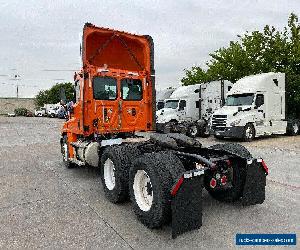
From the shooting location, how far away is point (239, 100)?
55.5 ft

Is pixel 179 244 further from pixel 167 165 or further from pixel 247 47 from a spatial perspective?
pixel 247 47

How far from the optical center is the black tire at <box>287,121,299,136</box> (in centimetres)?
1907

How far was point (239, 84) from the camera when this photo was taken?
1759 cm

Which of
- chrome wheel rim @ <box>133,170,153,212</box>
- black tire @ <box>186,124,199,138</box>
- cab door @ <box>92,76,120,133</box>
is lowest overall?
chrome wheel rim @ <box>133,170,153,212</box>

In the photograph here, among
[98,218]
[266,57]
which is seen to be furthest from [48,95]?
[98,218]

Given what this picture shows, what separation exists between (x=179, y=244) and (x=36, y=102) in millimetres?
113410

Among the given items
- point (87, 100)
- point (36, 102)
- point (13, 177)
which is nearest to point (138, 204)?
point (87, 100)

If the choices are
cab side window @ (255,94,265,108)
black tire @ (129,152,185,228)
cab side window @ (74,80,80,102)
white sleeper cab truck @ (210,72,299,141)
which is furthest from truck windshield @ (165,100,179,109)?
black tire @ (129,152,185,228)

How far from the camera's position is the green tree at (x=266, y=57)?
22.6 meters

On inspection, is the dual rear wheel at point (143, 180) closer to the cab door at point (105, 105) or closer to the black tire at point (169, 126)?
the cab door at point (105, 105)

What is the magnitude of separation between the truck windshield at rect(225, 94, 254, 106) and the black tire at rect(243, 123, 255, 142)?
1311 mm

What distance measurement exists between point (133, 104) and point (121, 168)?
10.2 ft

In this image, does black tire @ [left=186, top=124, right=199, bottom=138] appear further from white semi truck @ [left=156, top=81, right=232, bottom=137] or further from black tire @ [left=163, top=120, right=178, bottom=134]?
black tire @ [left=163, top=120, right=178, bottom=134]

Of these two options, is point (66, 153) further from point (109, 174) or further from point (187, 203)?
point (187, 203)
